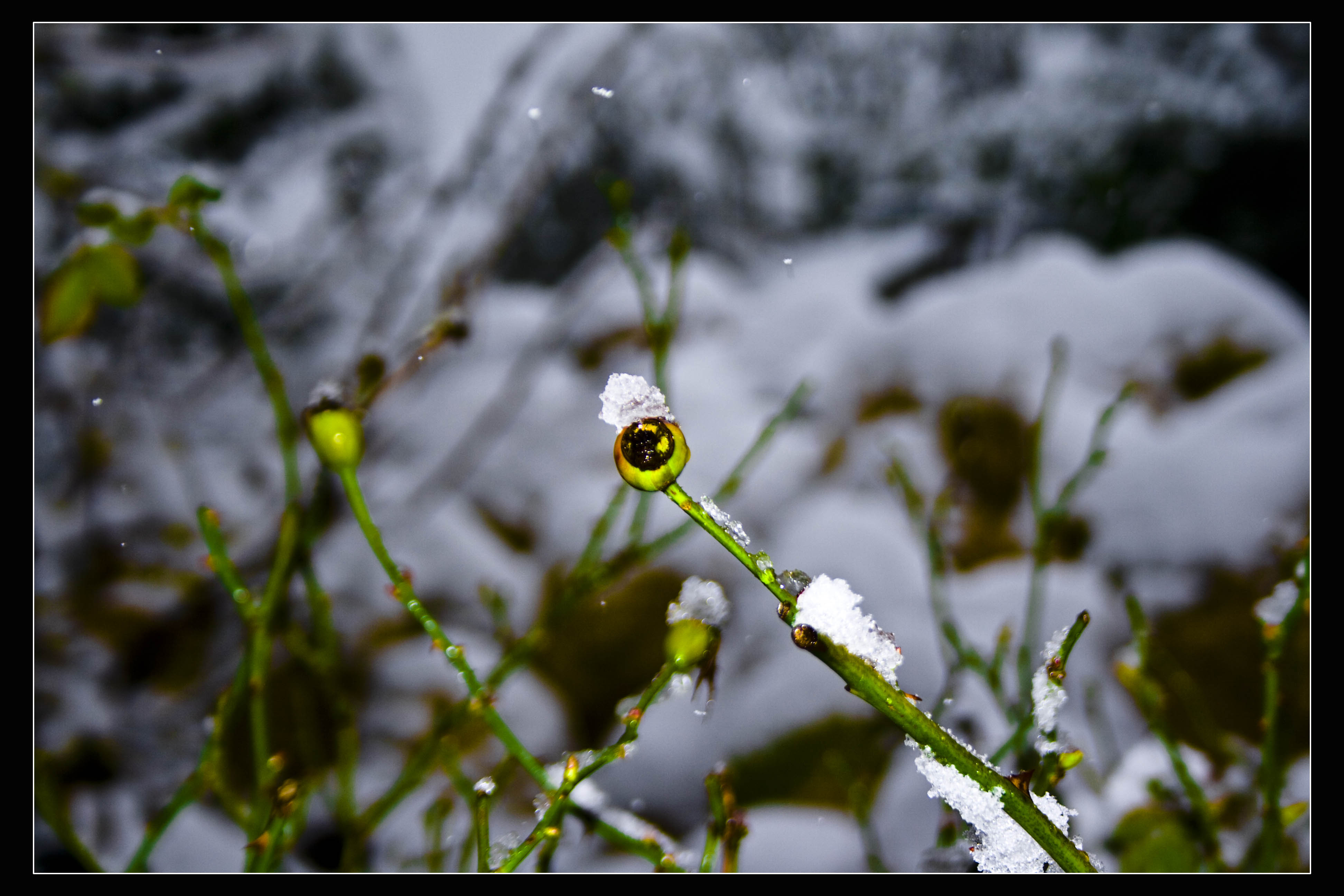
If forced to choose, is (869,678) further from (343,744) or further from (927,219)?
(927,219)

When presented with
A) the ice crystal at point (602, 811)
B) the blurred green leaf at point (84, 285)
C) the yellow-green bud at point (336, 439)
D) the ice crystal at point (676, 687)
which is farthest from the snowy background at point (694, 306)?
the yellow-green bud at point (336, 439)

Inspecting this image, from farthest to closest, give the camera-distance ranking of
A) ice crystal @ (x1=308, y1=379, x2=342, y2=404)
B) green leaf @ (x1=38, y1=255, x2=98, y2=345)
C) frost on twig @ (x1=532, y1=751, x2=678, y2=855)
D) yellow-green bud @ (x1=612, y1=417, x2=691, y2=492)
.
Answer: green leaf @ (x1=38, y1=255, x2=98, y2=345)
frost on twig @ (x1=532, y1=751, x2=678, y2=855)
ice crystal @ (x1=308, y1=379, x2=342, y2=404)
yellow-green bud @ (x1=612, y1=417, x2=691, y2=492)

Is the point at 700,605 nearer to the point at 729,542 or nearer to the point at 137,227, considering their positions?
the point at 729,542

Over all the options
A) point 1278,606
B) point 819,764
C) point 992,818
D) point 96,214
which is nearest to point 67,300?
point 96,214

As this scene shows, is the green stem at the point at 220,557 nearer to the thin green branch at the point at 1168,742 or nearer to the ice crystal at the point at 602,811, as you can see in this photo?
the ice crystal at the point at 602,811

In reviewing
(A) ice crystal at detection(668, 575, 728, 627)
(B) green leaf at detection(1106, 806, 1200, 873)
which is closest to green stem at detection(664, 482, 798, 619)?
(A) ice crystal at detection(668, 575, 728, 627)

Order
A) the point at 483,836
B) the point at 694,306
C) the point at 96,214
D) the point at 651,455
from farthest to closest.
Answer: the point at 694,306, the point at 96,214, the point at 483,836, the point at 651,455

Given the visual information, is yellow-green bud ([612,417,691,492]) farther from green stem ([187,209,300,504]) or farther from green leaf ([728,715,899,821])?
green leaf ([728,715,899,821])
